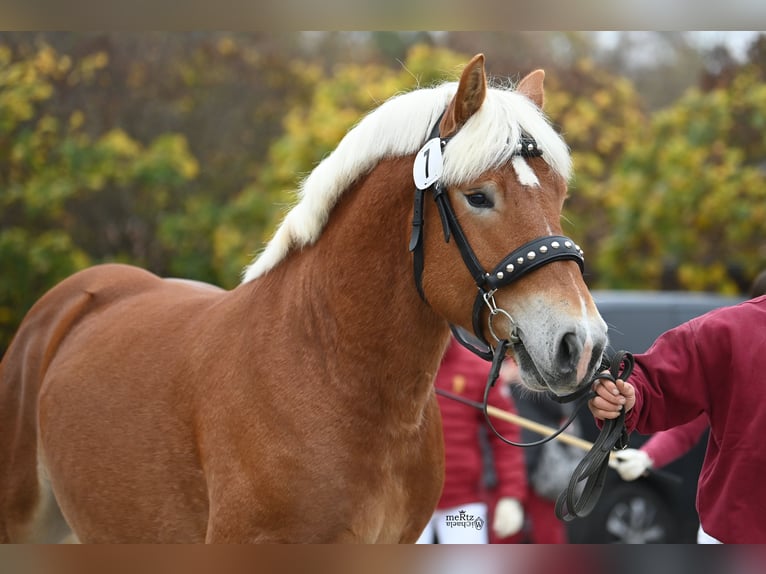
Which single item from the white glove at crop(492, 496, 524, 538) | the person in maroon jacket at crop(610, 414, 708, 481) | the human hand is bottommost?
the white glove at crop(492, 496, 524, 538)

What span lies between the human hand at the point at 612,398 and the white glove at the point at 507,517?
1.99m

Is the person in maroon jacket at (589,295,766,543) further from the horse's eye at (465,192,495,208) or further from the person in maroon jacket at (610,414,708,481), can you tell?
the person in maroon jacket at (610,414,708,481)

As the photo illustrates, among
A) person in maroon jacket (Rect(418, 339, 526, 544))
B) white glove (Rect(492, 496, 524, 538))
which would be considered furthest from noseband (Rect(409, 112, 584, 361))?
Answer: white glove (Rect(492, 496, 524, 538))

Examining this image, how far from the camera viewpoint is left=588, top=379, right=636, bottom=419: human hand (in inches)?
100

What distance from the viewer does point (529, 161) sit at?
8.58ft

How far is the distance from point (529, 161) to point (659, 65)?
13205mm

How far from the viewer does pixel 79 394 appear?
3.52 metres

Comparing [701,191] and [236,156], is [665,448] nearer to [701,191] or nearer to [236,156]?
[701,191]

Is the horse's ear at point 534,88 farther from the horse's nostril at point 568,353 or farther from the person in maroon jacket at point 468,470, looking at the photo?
the person in maroon jacket at point 468,470

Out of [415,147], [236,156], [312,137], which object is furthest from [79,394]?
[236,156]

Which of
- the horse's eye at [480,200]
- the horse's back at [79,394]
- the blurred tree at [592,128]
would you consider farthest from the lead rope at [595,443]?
the blurred tree at [592,128]

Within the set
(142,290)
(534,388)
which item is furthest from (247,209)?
(534,388)

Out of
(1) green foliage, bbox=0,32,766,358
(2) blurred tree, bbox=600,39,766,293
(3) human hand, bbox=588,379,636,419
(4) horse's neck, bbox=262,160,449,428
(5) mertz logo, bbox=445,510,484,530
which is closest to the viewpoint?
(3) human hand, bbox=588,379,636,419

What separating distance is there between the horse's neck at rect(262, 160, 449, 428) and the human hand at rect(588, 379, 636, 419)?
55cm
